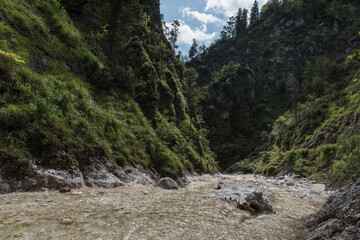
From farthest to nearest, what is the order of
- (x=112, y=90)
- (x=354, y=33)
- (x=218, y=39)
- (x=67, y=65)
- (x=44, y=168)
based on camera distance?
(x=218, y=39) < (x=354, y=33) < (x=112, y=90) < (x=67, y=65) < (x=44, y=168)

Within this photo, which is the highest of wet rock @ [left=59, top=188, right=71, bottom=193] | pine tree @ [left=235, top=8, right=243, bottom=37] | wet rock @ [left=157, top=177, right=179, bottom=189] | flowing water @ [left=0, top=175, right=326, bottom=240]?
pine tree @ [left=235, top=8, right=243, bottom=37]

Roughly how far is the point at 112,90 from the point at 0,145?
38.6 feet

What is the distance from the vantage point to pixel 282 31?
11494 centimetres

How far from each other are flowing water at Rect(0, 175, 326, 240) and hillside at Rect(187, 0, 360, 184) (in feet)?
83.0

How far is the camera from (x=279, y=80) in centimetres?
9719

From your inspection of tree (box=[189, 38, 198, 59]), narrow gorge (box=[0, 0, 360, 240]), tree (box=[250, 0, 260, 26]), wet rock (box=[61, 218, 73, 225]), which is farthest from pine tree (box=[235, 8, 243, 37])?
wet rock (box=[61, 218, 73, 225])

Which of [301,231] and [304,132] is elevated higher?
[304,132]

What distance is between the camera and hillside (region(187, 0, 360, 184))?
Result: 146ft

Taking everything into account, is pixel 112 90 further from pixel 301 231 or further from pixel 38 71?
pixel 301 231

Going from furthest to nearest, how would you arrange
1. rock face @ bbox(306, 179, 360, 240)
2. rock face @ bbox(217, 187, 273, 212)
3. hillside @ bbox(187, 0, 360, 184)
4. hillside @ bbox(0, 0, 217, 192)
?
1. hillside @ bbox(187, 0, 360, 184)
2. rock face @ bbox(217, 187, 273, 212)
3. hillside @ bbox(0, 0, 217, 192)
4. rock face @ bbox(306, 179, 360, 240)

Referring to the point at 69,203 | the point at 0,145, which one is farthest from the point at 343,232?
the point at 0,145

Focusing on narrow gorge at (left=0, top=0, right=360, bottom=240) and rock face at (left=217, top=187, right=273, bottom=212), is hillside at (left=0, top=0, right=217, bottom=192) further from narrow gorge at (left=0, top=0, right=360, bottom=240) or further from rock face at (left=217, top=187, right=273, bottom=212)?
rock face at (left=217, top=187, right=273, bottom=212)

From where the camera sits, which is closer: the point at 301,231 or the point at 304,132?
the point at 301,231

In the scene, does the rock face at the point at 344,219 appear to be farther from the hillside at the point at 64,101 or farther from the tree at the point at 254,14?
the tree at the point at 254,14
